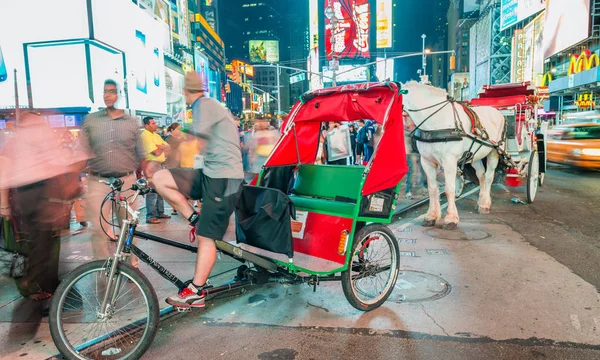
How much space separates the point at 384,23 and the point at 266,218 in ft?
220

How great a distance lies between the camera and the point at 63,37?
2080cm

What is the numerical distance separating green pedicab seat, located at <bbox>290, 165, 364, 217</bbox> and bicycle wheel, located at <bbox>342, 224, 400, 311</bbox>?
0.38 m

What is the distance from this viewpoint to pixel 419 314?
408cm

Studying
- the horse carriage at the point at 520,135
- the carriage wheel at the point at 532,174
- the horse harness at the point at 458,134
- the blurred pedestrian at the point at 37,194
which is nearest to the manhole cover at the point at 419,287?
the horse harness at the point at 458,134

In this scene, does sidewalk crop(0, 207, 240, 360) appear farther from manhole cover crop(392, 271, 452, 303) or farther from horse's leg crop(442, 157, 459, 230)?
horse's leg crop(442, 157, 459, 230)

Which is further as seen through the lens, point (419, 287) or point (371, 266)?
point (419, 287)

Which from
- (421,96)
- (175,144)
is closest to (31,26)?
(175,144)

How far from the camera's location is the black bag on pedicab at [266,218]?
3750mm

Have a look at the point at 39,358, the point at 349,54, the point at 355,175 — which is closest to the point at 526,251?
the point at 355,175

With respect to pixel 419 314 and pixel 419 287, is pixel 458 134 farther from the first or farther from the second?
pixel 419 314

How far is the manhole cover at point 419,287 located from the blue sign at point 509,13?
1749 inches

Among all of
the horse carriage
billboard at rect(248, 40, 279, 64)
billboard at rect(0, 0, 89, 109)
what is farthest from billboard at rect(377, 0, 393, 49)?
the horse carriage

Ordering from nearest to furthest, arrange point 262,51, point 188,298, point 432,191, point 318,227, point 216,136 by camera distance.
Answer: point 188,298
point 216,136
point 318,227
point 432,191
point 262,51

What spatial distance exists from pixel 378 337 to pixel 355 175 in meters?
1.74
